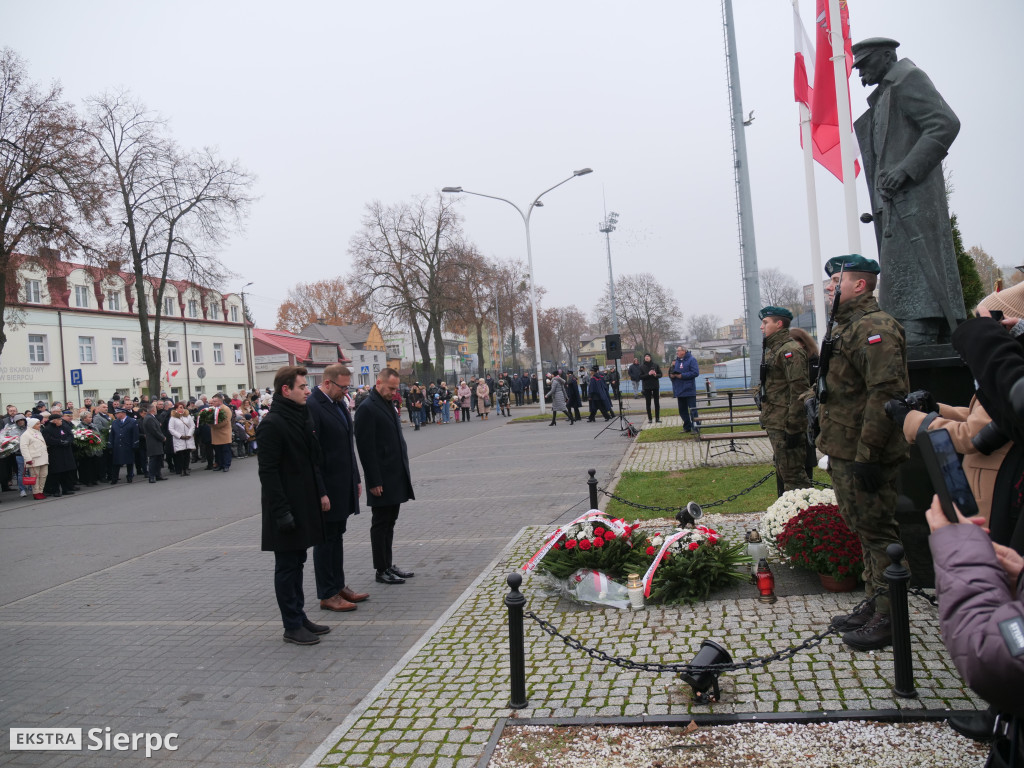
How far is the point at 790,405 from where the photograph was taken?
6.88 m

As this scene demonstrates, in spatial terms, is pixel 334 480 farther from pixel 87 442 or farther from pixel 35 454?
pixel 87 442

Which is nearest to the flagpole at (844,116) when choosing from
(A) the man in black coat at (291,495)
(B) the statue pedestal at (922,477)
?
(B) the statue pedestal at (922,477)

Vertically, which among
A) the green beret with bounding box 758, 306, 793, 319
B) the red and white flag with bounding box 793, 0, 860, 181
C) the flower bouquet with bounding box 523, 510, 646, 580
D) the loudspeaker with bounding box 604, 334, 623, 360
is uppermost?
the red and white flag with bounding box 793, 0, 860, 181

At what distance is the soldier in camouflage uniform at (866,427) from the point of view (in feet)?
13.5

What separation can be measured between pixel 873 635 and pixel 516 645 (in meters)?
2.17

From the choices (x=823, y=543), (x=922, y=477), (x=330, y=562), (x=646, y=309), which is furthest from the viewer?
(x=646, y=309)

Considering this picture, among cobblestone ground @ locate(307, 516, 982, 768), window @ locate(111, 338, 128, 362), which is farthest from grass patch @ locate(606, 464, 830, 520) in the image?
window @ locate(111, 338, 128, 362)

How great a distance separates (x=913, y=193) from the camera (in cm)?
568

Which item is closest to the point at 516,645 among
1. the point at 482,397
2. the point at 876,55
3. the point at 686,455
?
the point at 876,55

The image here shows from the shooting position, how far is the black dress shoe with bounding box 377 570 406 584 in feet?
22.8

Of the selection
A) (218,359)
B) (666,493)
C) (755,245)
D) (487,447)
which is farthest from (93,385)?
(666,493)

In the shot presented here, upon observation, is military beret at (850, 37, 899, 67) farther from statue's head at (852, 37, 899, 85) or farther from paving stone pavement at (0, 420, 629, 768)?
paving stone pavement at (0, 420, 629, 768)

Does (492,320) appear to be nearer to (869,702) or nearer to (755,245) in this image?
(755,245)

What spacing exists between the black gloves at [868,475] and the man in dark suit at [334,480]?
159 inches
